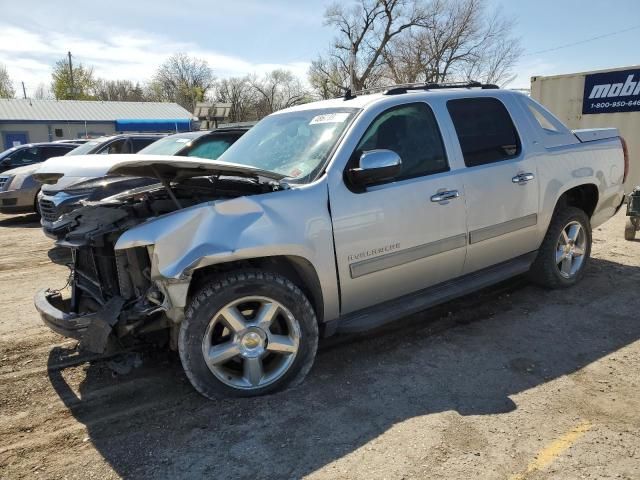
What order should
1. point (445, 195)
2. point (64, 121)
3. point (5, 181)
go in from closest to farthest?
point (445, 195), point (5, 181), point (64, 121)

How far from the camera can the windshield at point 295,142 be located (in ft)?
11.2

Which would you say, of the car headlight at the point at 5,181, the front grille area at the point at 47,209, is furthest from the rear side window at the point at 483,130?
the car headlight at the point at 5,181

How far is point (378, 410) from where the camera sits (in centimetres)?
297

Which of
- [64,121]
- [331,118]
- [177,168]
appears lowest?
[177,168]

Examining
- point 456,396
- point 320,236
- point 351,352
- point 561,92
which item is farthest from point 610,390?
point 561,92

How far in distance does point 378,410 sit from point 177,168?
191cm

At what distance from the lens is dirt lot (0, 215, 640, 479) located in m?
2.50

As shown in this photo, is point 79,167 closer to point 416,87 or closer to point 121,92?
point 416,87

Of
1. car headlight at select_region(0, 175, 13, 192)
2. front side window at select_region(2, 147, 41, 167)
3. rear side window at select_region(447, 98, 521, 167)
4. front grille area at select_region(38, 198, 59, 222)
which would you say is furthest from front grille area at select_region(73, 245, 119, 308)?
front side window at select_region(2, 147, 41, 167)

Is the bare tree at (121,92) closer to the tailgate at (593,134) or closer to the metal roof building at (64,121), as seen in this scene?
the metal roof building at (64,121)

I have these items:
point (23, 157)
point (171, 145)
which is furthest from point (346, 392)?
point (23, 157)

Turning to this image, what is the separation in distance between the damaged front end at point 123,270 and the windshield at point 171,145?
4939 millimetres

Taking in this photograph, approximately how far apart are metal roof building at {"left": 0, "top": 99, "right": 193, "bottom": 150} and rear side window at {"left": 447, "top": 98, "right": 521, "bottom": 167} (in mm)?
34664

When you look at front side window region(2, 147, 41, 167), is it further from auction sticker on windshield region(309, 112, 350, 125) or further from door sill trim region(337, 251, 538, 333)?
door sill trim region(337, 251, 538, 333)
